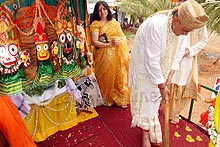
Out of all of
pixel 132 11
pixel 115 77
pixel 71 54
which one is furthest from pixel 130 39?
pixel 71 54

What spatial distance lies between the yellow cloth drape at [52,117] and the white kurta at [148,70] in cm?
97

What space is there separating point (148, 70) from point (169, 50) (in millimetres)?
279

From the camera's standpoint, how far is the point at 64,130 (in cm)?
291

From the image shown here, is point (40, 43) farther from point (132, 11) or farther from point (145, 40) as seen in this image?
point (132, 11)

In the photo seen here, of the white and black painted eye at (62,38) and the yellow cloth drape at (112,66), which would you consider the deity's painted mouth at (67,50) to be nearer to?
the white and black painted eye at (62,38)

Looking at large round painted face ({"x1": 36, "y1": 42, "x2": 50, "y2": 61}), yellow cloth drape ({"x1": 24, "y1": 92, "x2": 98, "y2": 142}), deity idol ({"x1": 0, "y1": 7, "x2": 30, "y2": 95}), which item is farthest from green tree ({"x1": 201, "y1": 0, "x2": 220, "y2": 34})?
deity idol ({"x1": 0, "y1": 7, "x2": 30, "y2": 95})

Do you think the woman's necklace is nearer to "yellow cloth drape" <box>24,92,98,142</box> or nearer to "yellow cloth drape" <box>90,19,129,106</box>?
"yellow cloth drape" <box>90,19,129,106</box>

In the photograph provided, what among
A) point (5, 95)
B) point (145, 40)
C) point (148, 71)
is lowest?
point (5, 95)

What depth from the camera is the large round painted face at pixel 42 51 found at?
1.96 m

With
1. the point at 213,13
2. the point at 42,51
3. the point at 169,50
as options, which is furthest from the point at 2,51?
the point at 213,13

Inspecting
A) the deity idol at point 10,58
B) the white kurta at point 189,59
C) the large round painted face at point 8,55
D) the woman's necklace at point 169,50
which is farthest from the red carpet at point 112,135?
the large round painted face at point 8,55

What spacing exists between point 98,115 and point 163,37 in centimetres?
169

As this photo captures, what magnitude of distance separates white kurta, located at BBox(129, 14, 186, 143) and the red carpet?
0.45m

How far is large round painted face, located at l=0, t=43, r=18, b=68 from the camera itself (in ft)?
5.65
